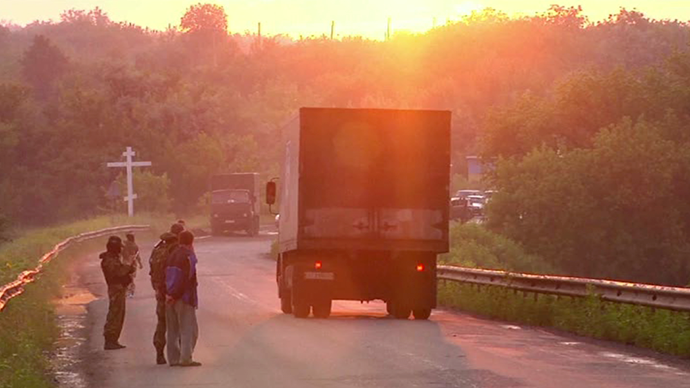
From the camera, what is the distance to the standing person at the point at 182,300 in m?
19.4

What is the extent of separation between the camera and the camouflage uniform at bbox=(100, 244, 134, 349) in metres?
22.4

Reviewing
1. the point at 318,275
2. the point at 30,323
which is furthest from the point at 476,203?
the point at 30,323

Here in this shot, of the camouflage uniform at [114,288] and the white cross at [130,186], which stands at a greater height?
the white cross at [130,186]

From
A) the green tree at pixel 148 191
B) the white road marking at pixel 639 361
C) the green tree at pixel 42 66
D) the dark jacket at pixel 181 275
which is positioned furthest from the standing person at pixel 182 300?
the green tree at pixel 42 66

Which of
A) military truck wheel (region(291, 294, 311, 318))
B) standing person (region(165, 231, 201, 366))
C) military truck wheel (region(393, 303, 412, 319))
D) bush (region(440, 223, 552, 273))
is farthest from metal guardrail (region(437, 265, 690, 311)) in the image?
bush (region(440, 223, 552, 273))

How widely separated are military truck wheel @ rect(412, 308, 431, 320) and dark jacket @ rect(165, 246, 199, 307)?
905 cm

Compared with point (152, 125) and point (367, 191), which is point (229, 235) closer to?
point (152, 125)

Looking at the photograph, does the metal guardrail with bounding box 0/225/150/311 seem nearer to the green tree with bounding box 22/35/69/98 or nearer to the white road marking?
the white road marking

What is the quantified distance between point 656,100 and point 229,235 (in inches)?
971

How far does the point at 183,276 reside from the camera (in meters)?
19.5

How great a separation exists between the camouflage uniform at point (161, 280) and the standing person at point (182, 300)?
38 centimetres

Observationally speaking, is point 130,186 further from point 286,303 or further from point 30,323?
point 30,323

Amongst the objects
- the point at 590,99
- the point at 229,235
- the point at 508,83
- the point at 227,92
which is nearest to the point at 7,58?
the point at 227,92

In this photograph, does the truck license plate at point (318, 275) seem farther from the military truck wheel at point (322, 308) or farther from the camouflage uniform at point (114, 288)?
the camouflage uniform at point (114, 288)
